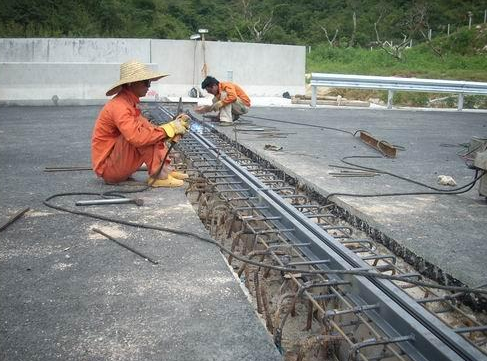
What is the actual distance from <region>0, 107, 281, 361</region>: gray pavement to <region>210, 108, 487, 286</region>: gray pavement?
5.12 ft

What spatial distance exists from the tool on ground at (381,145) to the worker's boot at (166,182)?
3358mm

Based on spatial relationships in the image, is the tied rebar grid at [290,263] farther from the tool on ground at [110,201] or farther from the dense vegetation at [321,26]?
the dense vegetation at [321,26]

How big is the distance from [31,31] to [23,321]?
29.0m

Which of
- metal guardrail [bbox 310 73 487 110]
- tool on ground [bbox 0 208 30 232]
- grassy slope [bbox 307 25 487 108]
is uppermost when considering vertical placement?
grassy slope [bbox 307 25 487 108]

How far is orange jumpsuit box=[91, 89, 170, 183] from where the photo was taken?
5191mm

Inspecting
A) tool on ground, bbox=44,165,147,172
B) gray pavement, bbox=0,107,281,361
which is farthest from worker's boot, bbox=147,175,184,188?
tool on ground, bbox=44,165,147,172

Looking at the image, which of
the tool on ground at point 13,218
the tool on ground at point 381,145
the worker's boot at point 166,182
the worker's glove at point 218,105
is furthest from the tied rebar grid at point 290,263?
the worker's glove at point 218,105

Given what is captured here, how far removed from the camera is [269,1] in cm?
5975

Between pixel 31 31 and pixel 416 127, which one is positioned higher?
pixel 31 31

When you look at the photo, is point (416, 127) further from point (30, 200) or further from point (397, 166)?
point (30, 200)

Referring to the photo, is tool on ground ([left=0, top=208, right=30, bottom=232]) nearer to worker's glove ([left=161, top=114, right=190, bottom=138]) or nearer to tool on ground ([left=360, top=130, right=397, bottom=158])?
worker's glove ([left=161, top=114, right=190, bottom=138])

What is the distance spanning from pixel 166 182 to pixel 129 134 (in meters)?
0.79

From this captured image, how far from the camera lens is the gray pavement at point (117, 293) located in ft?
8.55

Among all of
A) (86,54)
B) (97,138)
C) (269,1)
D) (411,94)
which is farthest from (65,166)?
(269,1)
